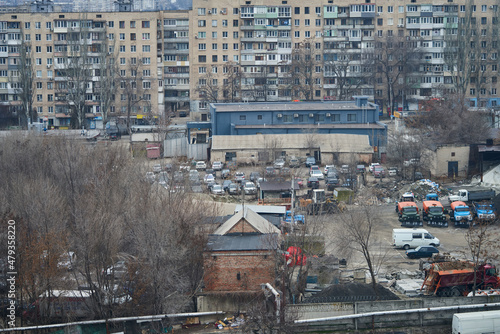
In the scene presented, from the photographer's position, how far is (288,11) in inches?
1950

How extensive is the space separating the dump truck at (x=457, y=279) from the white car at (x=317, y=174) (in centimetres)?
1280

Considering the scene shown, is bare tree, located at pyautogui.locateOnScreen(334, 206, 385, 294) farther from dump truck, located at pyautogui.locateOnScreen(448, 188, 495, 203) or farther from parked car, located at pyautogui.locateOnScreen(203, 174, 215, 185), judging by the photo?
parked car, located at pyautogui.locateOnScreen(203, 174, 215, 185)

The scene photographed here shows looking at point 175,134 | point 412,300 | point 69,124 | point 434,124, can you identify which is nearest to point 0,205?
point 412,300

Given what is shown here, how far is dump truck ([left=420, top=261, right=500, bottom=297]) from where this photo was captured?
58.7 feet

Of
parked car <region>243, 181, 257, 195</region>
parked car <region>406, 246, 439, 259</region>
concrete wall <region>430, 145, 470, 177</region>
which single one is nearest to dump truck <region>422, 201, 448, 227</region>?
parked car <region>406, 246, 439, 259</region>

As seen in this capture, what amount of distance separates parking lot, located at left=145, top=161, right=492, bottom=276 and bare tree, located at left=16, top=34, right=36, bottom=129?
1501cm

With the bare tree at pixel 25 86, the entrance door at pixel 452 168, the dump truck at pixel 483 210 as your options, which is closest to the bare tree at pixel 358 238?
the dump truck at pixel 483 210

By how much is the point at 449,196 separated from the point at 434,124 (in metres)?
10.00

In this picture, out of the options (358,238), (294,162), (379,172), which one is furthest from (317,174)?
(358,238)

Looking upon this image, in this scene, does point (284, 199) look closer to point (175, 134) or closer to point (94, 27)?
point (175, 134)

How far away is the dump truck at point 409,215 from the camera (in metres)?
25.1

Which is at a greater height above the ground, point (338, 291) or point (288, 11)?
point (288, 11)

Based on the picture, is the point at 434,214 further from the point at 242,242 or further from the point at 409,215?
the point at 242,242

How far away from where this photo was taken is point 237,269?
1808cm
